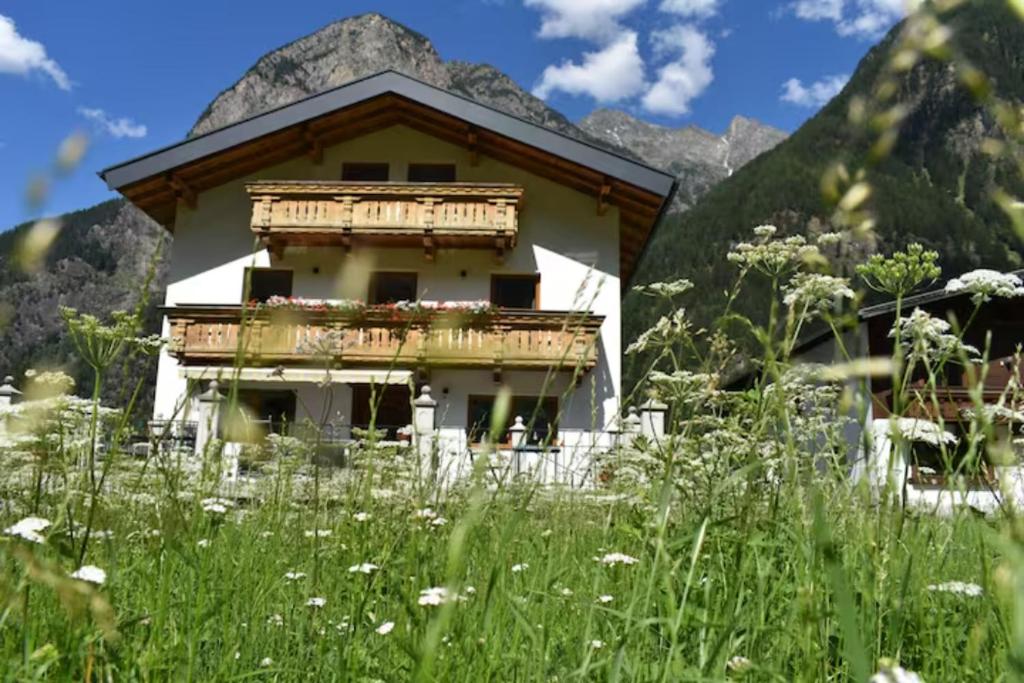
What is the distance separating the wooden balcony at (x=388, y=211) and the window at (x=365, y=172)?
5.08 ft

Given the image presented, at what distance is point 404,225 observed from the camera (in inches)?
784

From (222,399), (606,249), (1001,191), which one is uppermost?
(606,249)

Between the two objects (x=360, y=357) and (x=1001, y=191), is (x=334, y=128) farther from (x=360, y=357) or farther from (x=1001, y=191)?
(x=1001, y=191)

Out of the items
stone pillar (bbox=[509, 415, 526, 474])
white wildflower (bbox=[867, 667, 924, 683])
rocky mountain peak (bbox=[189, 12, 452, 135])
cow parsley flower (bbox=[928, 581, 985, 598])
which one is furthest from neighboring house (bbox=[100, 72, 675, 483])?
rocky mountain peak (bbox=[189, 12, 452, 135])

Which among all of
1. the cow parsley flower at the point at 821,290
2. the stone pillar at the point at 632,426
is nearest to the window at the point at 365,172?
the stone pillar at the point at 632,426

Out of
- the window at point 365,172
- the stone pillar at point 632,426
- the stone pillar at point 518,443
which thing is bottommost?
the stone pillar at point 518,443

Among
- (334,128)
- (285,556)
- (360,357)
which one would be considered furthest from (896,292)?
(334,128)

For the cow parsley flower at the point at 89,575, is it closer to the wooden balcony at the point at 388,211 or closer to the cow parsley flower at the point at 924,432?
the cow parsley flower at the point at 924,432

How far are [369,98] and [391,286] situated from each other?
15.2ft

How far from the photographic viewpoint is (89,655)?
1.27 m

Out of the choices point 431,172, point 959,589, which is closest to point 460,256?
point 431,172

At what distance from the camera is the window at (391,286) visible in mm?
21203

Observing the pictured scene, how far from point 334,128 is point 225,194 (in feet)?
10.7

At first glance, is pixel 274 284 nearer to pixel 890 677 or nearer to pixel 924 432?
pixel 924 432
